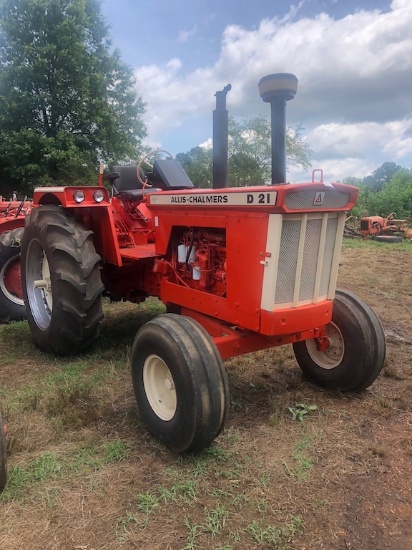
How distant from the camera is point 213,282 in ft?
11.8

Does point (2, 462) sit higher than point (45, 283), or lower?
lower

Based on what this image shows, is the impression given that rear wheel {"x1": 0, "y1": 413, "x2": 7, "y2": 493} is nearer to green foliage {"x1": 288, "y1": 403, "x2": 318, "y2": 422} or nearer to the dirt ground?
the dirt ground

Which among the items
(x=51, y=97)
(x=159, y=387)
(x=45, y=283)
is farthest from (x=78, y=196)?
(x=51, y=97)

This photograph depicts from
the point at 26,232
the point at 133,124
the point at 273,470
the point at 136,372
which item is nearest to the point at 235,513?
the point at 273,470

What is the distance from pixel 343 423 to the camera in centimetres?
327

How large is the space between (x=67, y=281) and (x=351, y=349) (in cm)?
231

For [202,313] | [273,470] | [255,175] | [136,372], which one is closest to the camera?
[273,470]

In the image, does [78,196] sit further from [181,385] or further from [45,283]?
[181,385]

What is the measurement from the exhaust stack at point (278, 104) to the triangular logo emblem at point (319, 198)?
0.22 m

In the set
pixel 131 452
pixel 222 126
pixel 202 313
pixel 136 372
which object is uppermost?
pixel 222 126

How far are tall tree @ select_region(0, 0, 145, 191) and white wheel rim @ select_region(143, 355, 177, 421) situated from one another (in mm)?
17003

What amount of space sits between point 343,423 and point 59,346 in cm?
250

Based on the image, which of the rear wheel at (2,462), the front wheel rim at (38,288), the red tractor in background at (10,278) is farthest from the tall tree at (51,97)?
the rear wheel at (2,462)

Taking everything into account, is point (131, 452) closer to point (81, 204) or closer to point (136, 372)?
point (136, 372)
